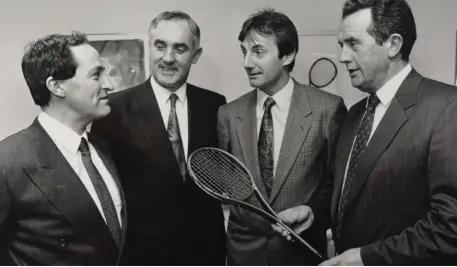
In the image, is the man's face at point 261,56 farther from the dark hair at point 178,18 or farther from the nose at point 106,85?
the nose at point 106,85

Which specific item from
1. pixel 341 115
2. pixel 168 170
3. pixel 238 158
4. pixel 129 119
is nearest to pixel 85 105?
pixel 129 119

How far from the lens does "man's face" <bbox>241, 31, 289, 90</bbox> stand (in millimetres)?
1131

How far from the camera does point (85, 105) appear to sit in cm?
100

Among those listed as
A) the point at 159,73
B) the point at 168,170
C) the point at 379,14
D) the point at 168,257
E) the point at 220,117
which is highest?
the point at 379,14

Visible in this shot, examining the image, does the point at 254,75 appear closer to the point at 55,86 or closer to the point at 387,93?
the point at 387,93

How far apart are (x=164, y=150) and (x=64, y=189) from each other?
0.26 m

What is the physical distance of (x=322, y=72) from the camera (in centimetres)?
118

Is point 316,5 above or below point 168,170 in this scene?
above

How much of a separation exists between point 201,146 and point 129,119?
0.19 metres

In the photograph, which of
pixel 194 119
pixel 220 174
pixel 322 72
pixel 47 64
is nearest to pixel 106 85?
pixel 47 64

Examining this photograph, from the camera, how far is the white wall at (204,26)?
1.12m

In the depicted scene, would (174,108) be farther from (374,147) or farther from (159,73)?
(374,147)

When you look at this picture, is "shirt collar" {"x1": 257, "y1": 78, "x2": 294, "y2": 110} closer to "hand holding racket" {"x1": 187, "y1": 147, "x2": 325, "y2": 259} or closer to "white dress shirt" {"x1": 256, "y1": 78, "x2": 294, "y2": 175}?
"white dress shirt" {"x1": 256, "y1": 78, "x2": 294, "y2": 175}

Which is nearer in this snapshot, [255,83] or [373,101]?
[373,101]
